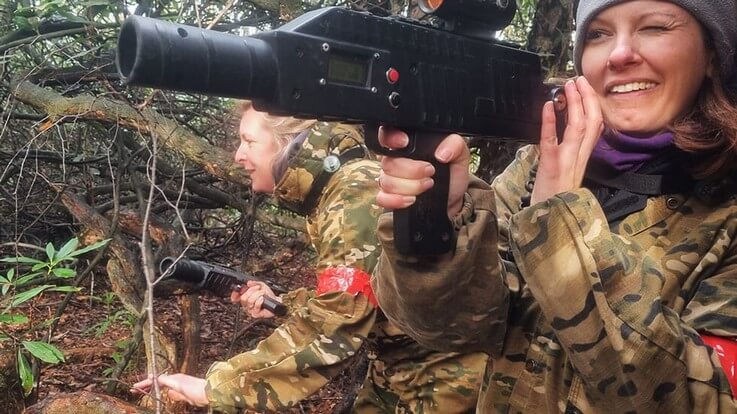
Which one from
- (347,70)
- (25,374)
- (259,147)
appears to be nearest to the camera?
(347,70)

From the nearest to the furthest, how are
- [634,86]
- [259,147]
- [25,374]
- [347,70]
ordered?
[347,70]
[634,86]
[25,374]
[259,147]

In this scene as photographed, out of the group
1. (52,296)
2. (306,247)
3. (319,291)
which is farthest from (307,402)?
(52,296)

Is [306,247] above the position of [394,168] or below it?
below

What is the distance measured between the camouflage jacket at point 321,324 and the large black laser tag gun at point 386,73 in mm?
Answer: 764

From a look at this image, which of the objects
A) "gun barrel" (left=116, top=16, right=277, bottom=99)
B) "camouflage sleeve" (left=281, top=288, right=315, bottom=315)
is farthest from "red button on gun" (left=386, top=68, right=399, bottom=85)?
"camouflage sleeve" (left=281, top=288, right=315, bottom=315)

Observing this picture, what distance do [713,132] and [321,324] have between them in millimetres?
1305

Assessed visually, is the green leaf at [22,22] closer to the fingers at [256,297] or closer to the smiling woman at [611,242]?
the fingers at [256,297]

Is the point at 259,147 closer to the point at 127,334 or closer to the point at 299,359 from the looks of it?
the point at 299,359

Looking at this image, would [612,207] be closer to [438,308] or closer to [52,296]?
[438,308]

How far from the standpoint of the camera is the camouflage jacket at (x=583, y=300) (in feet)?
3.65

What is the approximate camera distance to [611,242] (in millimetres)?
1146

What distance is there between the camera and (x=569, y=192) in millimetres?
1204

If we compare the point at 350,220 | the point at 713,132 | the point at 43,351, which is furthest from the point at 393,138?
the point at 43,351

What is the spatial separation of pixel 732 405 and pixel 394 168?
0.73 meters
